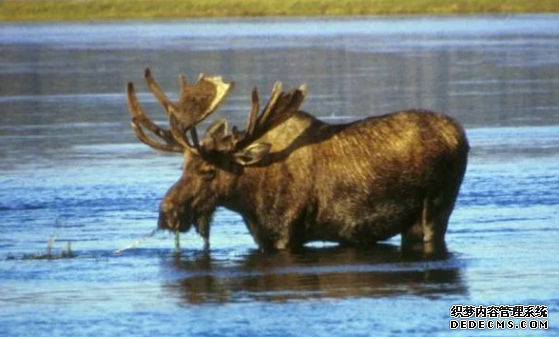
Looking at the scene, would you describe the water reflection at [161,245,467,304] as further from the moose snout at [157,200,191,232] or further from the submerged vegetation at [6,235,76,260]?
the submerged vegetation at [6,235,76,260]

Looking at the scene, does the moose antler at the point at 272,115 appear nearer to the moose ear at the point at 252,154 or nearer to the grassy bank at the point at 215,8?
the moose ear at the point at 252,154

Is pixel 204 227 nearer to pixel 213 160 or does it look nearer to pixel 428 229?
pixel 213 160

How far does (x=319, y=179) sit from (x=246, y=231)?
1.52 m

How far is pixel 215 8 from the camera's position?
319 ft

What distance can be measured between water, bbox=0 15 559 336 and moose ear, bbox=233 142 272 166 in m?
0.78

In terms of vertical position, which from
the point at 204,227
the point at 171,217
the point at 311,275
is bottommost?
the point at 311,275

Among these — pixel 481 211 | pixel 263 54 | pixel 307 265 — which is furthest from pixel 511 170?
pixel 263 54

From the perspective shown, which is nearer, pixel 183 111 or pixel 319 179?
pixel 319 179

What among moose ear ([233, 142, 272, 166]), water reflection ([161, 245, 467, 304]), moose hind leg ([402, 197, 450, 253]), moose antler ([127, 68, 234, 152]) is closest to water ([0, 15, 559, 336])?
water reflection ([161, 245, 467, 304])

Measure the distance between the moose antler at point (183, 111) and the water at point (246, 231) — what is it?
37.3 inches

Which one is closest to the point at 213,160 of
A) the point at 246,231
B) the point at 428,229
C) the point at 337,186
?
the point at 337,186

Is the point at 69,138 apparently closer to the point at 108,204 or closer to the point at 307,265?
the point at 108,204

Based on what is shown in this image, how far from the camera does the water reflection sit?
13.6m

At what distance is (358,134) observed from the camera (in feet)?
51.4
